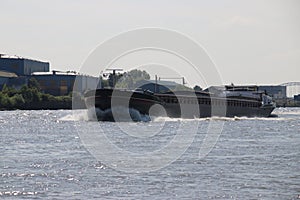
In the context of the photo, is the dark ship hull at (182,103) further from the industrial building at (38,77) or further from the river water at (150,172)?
the industrial building at (38,77)

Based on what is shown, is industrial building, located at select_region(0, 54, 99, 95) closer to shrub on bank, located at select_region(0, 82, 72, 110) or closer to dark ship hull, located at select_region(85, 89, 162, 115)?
shrub on bank, located at select_region(0, 82, 72, 110)

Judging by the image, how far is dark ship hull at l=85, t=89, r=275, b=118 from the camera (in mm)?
79875

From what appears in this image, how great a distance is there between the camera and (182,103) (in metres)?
97.6

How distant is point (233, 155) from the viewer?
3825cm

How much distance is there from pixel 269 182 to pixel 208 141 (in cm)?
2219

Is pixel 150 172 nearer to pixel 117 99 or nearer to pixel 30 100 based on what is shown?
pixel 117 99

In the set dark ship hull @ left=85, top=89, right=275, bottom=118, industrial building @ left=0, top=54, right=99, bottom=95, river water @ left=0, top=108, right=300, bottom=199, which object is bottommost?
river water @ left=0, top=108, right=300, bottom=199

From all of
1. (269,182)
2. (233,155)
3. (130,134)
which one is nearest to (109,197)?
(269,182)

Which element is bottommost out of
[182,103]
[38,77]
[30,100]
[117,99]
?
[182,103]

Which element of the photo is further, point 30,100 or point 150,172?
point 30,100

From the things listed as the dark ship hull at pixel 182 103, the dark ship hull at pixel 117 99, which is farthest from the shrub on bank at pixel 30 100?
the dark ship hull at pixel 117 99

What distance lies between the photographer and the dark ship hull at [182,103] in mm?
79875

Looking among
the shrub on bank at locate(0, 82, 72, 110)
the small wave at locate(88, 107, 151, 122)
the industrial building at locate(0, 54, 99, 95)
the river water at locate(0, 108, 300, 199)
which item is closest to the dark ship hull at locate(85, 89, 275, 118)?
the small wave at locate(88, 107, 151, 122)

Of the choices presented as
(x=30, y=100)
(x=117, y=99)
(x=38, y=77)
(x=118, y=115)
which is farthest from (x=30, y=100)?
(x=117, y=99)
